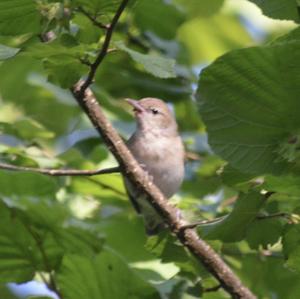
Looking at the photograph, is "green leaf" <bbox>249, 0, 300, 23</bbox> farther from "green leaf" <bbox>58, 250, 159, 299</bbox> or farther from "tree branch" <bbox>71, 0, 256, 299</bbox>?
"green leaf" <bbox>58, 250, 159, 299</bbox>

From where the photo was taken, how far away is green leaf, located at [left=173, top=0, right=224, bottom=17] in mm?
3475

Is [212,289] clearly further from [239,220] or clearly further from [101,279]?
[239,220]

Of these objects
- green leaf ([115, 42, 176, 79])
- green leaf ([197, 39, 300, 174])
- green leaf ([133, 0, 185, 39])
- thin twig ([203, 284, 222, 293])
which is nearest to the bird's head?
green leaf ([133, 0, 185, 39])

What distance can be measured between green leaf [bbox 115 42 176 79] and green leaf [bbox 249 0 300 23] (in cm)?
30

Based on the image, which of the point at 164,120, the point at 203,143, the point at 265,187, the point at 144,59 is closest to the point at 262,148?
the point at 265,187

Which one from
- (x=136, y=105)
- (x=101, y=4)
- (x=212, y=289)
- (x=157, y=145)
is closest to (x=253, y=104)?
(x=101, y=4)

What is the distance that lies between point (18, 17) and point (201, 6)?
1.33 metres

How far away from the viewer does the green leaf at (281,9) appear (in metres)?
2.22

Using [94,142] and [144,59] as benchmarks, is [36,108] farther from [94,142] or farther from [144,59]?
[144,59]

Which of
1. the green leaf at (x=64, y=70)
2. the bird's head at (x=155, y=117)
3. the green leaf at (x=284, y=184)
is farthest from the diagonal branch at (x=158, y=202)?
the bird's head at (x=155, y=117)

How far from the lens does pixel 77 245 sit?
2.99 m

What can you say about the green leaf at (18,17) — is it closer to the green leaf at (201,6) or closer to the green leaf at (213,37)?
the green leaf at (201,6)

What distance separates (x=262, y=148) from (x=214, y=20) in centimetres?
260

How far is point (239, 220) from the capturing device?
2.38 m
